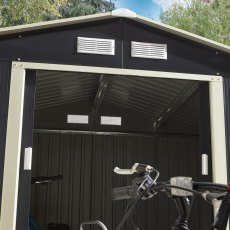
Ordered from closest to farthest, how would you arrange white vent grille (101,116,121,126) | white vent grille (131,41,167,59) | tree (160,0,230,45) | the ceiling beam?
white vent grille (131,41,167,59) → the ceiling beam → white vent grille (101,116,121,126) → tree (160,0,230,45)

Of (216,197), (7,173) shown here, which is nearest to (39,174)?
(7,173)

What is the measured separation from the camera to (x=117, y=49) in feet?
13.1

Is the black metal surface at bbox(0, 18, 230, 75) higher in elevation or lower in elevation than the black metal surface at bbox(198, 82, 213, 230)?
higher

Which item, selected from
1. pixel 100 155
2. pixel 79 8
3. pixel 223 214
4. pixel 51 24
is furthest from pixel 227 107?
pixel 79 8

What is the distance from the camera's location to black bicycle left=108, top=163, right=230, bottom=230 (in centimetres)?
126

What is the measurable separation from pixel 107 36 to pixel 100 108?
4054 millimetres

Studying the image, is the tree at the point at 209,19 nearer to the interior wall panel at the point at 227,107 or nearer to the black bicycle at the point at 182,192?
the interior wall panel at the point at 227,107

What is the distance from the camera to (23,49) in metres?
3.81

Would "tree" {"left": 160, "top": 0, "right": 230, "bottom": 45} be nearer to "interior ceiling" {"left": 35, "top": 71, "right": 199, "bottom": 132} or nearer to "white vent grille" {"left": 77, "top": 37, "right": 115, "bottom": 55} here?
"interior ceiling" {"left": 35, "top": 71, "right": 199, "bottom": 132}

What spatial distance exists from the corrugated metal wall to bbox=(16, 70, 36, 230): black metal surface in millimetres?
4310

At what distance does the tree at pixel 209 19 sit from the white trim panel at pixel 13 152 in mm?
12066

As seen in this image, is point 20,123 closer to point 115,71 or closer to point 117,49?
point 115,71

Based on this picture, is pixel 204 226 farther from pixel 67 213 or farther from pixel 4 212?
pixel 67 213

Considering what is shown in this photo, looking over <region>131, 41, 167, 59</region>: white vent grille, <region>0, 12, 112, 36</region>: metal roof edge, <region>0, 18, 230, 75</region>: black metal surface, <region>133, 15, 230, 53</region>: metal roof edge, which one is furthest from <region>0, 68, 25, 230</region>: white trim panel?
<region>133, 15, 230, 53</region>: metal roof edge
